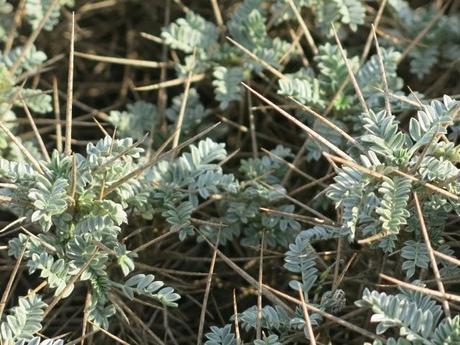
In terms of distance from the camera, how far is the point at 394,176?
132 centimetres

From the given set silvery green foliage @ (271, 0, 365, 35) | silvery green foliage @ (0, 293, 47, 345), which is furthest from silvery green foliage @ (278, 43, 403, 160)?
silvery green foliage @ (0, 293, 47, 345)

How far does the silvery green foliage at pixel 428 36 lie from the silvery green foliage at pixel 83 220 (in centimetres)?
84

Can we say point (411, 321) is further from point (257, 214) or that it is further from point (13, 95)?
point (13, 95)

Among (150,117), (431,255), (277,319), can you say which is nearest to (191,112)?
(150,117)

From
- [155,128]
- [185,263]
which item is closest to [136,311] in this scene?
[185,263]

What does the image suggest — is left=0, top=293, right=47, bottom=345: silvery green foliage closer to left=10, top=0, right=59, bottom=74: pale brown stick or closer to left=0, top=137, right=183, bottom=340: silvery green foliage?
left=0, top=137, right=183, bottom=340: silvery green foliage

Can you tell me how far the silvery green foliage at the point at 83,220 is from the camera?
4.41ft

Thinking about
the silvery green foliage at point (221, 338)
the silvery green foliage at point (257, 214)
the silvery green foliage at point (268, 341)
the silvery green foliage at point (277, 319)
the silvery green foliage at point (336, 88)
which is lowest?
the silvery green foliage at point (221, 338)

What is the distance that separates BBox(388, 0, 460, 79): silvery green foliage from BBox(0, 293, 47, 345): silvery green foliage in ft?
3.54

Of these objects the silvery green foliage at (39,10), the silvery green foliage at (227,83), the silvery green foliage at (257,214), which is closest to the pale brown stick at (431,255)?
the silvery green foliage at (257,214)

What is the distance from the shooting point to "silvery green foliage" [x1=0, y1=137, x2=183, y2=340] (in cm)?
134

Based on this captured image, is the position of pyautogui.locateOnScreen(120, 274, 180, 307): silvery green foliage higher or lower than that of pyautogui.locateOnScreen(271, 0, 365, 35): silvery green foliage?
lower

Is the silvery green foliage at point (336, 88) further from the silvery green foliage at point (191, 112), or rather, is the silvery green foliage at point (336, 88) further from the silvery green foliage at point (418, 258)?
the silvery green foliage at point (418, 258)

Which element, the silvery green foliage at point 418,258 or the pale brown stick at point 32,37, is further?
the pale brown stick at point 32,37
